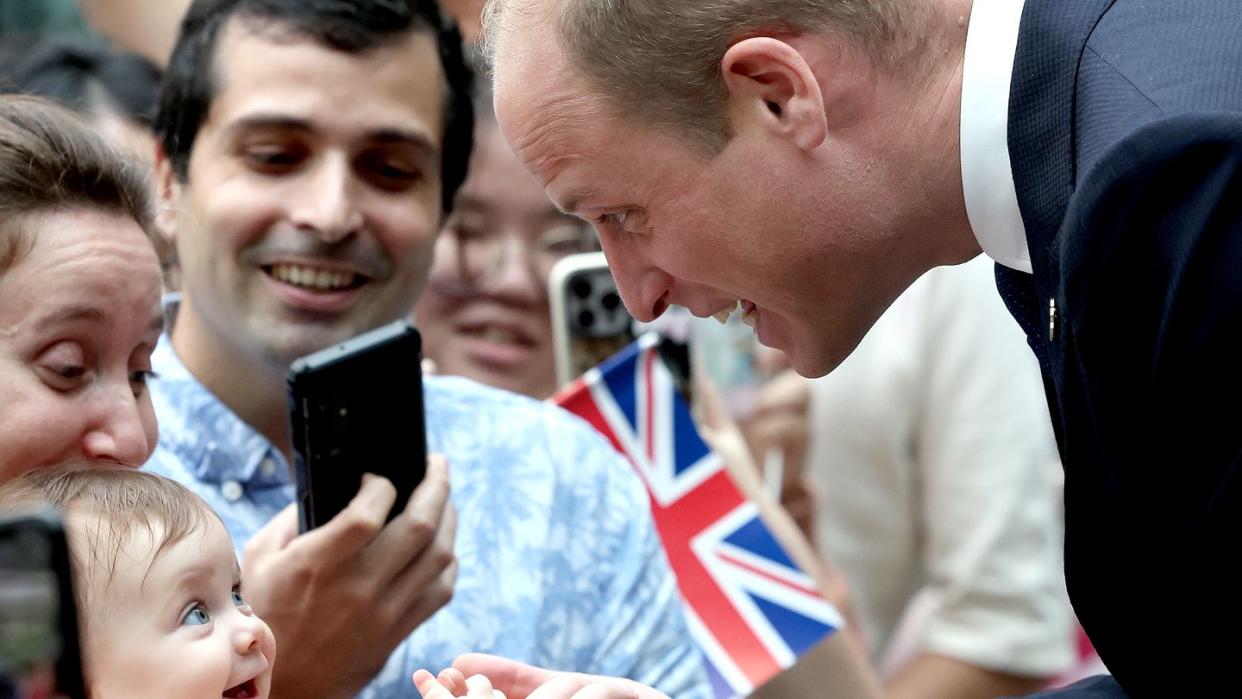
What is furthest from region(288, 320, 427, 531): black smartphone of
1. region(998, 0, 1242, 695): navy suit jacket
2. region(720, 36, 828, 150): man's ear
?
region(998, 0, 1242, 695): navy suit jacket

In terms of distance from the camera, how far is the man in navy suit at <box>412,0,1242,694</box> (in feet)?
4.26

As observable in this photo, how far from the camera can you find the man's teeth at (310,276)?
2314 mm

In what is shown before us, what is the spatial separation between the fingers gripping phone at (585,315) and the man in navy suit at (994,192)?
0.86m

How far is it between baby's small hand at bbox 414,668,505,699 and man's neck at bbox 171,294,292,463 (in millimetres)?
878

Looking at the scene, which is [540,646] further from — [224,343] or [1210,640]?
[1210,640]

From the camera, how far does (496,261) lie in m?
3.07

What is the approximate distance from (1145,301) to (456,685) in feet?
2.38

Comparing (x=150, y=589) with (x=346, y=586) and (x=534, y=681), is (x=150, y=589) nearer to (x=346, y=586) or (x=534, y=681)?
(x=534, y=681)

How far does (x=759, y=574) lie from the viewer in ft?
Result: 8.71

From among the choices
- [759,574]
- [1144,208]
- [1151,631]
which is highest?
[1144,208]

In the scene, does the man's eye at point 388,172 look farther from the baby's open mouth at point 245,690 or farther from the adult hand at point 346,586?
the baby's open mouth at point 245,690

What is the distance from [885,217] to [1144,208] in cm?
49

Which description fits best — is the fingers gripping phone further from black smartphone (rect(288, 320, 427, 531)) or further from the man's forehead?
black smartphone (rect(288, 320, 427, 531))

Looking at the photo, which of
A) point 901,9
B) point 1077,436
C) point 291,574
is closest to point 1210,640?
point 1077,436
